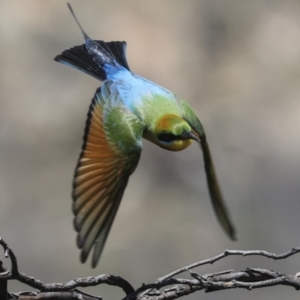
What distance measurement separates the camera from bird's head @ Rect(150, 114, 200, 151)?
186cm

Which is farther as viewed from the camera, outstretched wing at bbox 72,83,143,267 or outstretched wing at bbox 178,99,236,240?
outstretched wing at bbox 178,99,236,240

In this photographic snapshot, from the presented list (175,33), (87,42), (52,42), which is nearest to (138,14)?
(175,33)

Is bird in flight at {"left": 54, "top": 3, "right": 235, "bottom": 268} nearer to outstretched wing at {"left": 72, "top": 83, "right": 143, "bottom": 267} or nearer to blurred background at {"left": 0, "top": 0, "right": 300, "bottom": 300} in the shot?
outstretched wing at {"left": 72, "top": 83, "right": 143, "bottom": 267}

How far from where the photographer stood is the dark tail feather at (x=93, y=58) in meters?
2.40

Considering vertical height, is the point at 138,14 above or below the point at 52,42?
above

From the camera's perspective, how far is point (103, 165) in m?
1.82

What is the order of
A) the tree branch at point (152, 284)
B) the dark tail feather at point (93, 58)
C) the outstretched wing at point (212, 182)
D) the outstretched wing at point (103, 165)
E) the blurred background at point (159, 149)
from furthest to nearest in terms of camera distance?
the blurred background at point (159, 149)
the dark tail feather at point (93, 58)
the outstretched wing at point (212, 182)
the outstretched wing at point (103, 165)
the tree branch at point (152, 284)

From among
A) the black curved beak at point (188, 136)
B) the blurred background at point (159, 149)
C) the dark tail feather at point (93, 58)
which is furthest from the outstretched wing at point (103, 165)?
the blurred background at point (159, 149)

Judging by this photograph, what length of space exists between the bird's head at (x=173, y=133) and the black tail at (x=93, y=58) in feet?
1.76

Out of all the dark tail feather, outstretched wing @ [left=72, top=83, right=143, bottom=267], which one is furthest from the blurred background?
outstretched wing @ [left=72, top=83, right=143, bottom=267]

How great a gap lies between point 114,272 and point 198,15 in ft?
8.67

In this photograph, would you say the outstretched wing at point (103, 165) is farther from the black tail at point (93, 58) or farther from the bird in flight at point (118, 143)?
the black tail at point (93, 58)

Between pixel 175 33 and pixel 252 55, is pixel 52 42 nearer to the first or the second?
pixel 175 33

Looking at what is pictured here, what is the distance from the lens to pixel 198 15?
6129 millimetres
